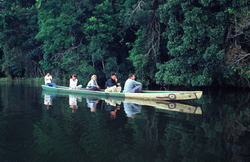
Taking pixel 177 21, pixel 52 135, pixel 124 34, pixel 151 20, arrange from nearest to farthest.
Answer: pixel 52 135 < pixel 177 21 < pixel 151 20 < pixel 124 34

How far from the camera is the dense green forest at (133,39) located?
14289mm

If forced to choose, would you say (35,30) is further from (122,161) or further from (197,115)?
(122,161)

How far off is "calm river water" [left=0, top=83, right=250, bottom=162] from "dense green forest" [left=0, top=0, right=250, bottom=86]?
7.65 meters

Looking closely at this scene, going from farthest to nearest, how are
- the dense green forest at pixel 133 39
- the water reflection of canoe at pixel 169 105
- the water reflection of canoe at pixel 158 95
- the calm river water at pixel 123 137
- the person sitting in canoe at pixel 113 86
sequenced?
the dense green forest at pixel 133 39
the person sitting in canoe at pixel 113 86
the water reflection of canoe at pixel 158 95
the water reflection of canoe at pixel 169 105
the calm river water at pixel 123 137

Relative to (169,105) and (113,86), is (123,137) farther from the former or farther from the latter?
(113,86)

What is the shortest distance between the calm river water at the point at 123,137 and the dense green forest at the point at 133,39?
25.1ft

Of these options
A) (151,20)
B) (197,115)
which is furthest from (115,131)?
(151,20)

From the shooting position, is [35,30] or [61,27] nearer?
[61,27]

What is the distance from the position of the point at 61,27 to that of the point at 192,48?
12.6m

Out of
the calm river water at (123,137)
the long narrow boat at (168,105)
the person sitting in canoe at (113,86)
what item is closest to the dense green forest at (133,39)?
the person sitting in canoe at (113,86)

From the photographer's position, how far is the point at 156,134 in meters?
5.55

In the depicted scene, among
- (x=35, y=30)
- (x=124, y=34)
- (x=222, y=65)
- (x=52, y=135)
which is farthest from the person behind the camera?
(x=35, y=30)

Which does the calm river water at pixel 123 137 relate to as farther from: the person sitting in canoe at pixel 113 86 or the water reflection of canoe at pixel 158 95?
the person sitting in canoe at pixel 113 86

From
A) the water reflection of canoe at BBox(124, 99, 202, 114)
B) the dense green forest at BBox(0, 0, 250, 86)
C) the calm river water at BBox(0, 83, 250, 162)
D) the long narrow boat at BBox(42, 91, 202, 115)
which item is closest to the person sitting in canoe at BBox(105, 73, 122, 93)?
the long narrow boat at BBox(42, 91, 202, 115)
